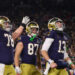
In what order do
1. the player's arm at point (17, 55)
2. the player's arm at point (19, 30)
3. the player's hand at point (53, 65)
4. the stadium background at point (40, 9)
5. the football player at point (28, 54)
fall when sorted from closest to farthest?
the player's hand at point (53, 65)
the player's arm at point (17, 55)
the football player at point (28, 54)
the player's arm at point (19, 30)
the stadium background at point (40, 9)

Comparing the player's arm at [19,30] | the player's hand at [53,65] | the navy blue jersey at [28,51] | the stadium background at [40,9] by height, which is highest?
the stadium background at [40,9]

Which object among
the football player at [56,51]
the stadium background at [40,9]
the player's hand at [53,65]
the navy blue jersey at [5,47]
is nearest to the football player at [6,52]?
the navy blue jersey at [5,47]

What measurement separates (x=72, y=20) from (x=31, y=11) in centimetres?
313

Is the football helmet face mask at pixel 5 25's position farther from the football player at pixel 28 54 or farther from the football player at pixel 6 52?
the football player at pixel 28 54

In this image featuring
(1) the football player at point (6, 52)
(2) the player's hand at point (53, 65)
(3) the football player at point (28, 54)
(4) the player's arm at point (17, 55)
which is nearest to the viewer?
(2) the player's hand at point (53, 65)

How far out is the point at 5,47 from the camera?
729 centimetres

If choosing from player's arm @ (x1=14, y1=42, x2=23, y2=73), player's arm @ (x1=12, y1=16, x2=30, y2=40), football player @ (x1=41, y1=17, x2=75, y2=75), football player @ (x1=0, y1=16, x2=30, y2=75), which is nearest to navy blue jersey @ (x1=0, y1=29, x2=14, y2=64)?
football player @ (x1=0, y1=16, x2=30, y2=75)

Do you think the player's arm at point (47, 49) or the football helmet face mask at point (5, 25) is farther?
the football helmet face mask at point (5, 25)

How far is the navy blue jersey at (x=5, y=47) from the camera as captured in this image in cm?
727

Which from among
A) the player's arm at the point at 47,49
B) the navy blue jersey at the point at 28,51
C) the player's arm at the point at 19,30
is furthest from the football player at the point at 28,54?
the player's arm at the point at 47,49

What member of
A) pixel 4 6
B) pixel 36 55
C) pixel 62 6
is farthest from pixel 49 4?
pixel 36 55

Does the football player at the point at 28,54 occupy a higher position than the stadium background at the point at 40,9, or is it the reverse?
the stadium background at the point at 40,9

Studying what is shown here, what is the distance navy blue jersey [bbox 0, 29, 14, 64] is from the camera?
7266 mm

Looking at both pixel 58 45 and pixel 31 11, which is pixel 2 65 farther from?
pixel 31 11
